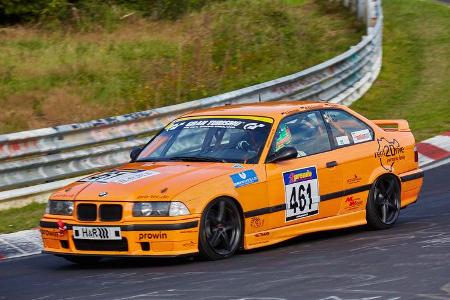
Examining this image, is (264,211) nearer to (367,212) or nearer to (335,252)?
(335,252)

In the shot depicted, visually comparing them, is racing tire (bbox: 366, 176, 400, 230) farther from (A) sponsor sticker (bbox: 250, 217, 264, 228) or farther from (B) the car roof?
(A) sponsor sticker (bbox: 250, 217, 264, 228)

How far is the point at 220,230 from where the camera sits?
8945 mm

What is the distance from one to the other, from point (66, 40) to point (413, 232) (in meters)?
11.3

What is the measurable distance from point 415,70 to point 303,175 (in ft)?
44.0

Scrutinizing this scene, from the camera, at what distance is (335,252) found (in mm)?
9164

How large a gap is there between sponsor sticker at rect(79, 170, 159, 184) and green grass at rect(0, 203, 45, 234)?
2.35 meters

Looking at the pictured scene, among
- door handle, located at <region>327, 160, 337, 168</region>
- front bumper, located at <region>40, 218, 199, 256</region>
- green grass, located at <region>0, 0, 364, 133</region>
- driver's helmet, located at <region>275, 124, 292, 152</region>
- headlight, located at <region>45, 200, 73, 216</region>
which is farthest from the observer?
green grass, located at <region>0, 0, 364, 133</region>

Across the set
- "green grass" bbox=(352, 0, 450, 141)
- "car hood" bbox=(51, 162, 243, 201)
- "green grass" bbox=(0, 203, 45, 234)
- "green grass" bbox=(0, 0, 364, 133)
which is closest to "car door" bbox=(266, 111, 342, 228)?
"car hood" bbox=(51, 162, 243, 201)

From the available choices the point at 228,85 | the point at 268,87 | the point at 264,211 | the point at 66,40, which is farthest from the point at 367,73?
the point at 264,211

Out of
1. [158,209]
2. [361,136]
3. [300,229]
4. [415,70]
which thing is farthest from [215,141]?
[415,70]

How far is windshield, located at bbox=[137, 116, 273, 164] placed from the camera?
9680mm

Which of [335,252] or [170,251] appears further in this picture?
[335,252]

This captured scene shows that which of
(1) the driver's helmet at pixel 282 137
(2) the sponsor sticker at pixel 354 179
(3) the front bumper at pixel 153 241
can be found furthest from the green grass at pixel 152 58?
(3) the front bumper at pixel 153 241

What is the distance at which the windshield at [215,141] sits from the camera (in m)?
9.68
